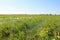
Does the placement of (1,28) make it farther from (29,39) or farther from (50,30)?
(29,39)

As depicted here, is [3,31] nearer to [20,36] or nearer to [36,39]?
[20,36]

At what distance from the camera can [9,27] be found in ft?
51.2

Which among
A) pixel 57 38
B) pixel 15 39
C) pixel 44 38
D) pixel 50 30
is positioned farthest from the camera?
pixel 50 30

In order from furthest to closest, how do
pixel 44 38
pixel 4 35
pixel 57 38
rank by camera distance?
1. pixel 4 35
2. pixel 44 38
3. pixel 57 38

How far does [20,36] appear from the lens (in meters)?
10.9

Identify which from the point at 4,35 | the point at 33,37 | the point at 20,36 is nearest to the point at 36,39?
the point at 33,37

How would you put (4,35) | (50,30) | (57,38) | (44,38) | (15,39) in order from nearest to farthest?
1. (57,38)
2. (44,38)
3. (15,39)
4. (4,35)
5. (50,30)

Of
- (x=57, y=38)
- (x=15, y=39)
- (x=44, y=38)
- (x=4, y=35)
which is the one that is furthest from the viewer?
(x=4, y=35)

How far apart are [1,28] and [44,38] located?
6.91 metres

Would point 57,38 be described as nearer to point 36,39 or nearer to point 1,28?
point 36,39

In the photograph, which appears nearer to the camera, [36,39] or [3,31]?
[36,39]

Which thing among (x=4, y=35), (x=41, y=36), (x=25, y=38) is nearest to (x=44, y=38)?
(x=41, y=36)

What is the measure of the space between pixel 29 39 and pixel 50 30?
21.4 feet

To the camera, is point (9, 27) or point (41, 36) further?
point (9, 27)
